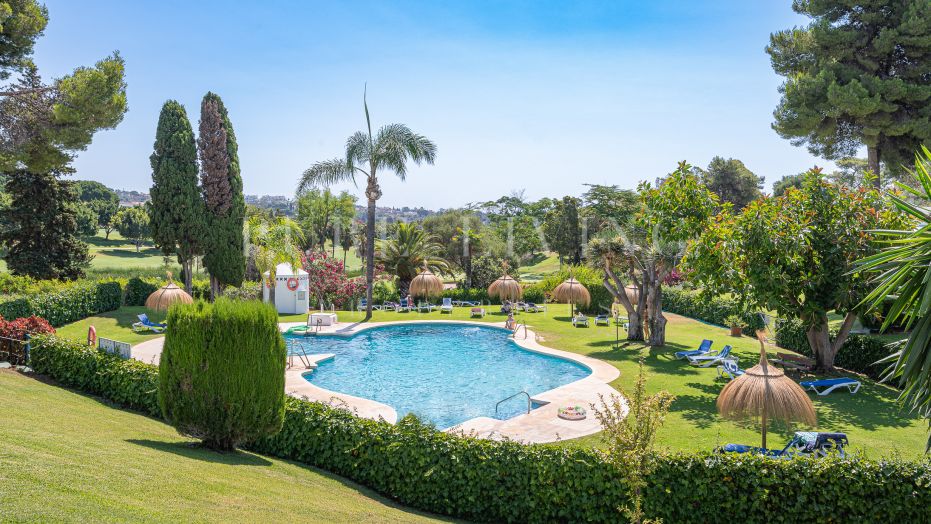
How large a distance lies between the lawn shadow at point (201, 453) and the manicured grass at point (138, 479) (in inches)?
0.7

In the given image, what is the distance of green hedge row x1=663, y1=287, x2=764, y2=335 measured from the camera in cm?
2527

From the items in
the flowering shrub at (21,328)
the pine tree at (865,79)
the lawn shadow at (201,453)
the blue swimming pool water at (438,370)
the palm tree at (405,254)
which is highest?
the pine tree at (865,79)

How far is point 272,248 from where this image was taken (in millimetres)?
34031

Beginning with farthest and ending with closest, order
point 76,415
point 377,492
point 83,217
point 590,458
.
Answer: point 83,217, point 76,415, point 377,492, point 590,458

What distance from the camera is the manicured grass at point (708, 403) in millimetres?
11734

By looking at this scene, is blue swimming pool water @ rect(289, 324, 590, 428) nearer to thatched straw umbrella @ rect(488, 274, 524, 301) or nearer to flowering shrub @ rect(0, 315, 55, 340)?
thatched straw umbrella @ rect(488, 274, 524, 301)

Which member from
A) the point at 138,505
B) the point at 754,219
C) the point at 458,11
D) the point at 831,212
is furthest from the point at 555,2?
the point at 138,505

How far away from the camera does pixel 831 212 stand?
1644 centimetres

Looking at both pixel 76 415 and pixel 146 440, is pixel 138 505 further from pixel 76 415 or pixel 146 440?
pixel 76 415

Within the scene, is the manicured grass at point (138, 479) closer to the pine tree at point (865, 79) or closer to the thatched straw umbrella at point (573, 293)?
the thatched straw umbrella at point (573, 293)

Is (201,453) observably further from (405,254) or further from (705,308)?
(405,254)

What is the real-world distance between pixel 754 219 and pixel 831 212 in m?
2.42

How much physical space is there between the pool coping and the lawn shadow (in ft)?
6.33

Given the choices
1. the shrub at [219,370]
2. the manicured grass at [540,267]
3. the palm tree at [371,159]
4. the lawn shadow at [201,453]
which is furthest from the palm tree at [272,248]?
the manicured grass at [540,267]
